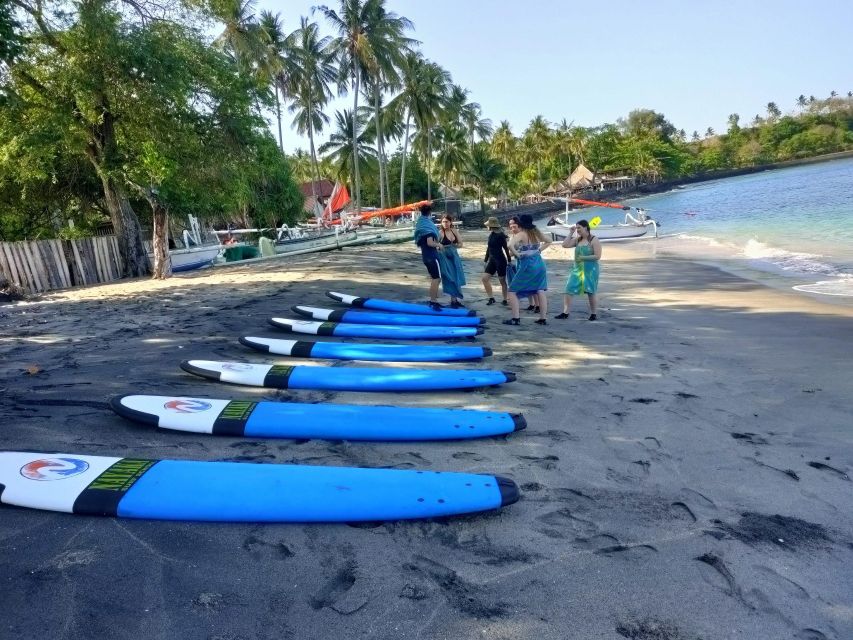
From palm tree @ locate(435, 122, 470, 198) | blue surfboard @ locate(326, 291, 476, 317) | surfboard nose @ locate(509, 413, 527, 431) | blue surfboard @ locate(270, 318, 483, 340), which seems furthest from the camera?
palm tree @ locate(435, 122, 470, 198)

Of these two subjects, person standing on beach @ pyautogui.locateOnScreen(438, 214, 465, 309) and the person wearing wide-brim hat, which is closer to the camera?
person standing on beach @ pyautogui.locateOnScreen(438, 214, 465, 309)

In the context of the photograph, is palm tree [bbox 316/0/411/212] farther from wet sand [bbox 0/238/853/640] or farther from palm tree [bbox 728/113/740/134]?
palm tree [bbox 728/113/740/134]

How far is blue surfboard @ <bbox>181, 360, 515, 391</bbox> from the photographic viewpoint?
15.6 feet

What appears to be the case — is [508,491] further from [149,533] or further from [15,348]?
[15,348]

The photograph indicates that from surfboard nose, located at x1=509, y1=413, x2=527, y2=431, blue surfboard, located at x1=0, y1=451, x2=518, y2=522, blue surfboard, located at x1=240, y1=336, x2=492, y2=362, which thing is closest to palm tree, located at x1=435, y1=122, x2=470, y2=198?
blue surfboard, located at x1=240, y1=336, x2=492, y2=362

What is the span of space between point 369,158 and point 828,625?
1897 inches

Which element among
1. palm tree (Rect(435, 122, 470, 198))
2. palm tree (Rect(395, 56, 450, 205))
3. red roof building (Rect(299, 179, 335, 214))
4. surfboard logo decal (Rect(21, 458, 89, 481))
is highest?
palm tree (Rect(395, 56, 450, 205))

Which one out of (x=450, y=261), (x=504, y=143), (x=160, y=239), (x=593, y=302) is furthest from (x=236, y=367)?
(x=504, y=143)

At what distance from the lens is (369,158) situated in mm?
47281

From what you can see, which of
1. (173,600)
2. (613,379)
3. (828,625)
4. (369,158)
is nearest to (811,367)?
(613,379)

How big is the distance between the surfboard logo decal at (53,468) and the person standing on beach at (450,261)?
6.26m

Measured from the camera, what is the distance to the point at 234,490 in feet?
9.27

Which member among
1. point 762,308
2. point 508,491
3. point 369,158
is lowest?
point 762,308

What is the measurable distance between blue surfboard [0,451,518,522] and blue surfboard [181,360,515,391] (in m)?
1.67
